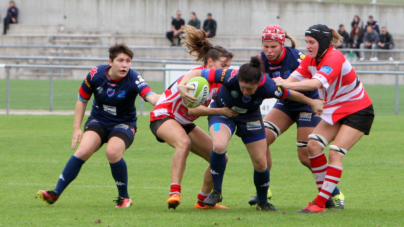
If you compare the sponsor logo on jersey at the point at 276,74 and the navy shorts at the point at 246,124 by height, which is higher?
the sponsor logo on jersey at the point at 276,74

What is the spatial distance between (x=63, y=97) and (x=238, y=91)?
11765mm

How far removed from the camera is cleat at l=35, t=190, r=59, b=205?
6.19 meters

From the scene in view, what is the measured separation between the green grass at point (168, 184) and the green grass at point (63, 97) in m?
3.30

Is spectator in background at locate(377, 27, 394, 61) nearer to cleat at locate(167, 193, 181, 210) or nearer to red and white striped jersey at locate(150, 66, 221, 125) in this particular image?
red and white striped jersey at locate(150, 66, 221, 125)

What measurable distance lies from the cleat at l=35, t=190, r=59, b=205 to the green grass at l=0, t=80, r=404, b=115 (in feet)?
31.0

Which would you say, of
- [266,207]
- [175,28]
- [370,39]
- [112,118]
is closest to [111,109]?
[112,118]

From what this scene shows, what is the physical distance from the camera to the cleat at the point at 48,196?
6188 mm

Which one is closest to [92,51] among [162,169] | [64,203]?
[162,169]

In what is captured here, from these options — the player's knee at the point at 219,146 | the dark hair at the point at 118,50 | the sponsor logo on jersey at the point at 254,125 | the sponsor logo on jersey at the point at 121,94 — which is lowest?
the player's knee at the point at 219,146

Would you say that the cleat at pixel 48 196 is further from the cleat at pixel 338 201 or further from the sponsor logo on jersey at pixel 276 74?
the cleat at pixel 338 201

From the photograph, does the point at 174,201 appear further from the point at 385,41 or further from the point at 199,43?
Answer: the point at 385,41

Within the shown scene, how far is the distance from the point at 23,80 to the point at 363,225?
17.7 m

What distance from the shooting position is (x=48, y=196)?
6.21 m

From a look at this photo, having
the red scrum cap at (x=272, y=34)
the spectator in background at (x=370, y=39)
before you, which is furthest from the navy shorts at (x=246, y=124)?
the spectator in background at (x=370, y=39)
